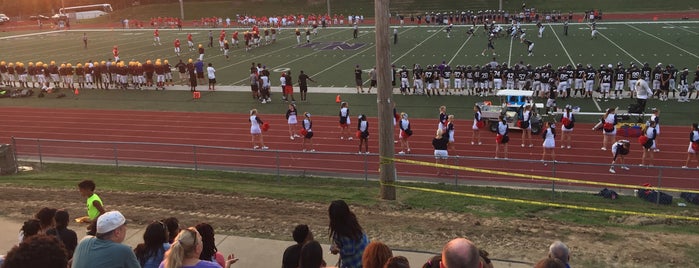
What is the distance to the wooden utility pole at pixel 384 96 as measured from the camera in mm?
11695

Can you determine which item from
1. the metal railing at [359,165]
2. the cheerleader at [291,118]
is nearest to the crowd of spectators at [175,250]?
the metal railing at [359,165]

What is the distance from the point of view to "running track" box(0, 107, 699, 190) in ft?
49.7

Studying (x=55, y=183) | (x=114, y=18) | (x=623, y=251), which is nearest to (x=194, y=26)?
(x=114, y=18)

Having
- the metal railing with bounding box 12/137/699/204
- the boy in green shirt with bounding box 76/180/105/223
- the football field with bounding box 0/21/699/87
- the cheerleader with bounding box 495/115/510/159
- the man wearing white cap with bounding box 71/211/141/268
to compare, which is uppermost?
the football field with bounding box 0/21/699/87

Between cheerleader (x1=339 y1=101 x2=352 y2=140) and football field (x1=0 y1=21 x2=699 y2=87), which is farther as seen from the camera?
football field (x1=0 y1=21 x2=699 y2=87)

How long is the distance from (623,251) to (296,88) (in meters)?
20.9

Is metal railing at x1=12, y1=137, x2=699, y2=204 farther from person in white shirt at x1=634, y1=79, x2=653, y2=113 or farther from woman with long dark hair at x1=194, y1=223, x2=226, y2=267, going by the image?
woman with long dark hair at x1=194, y1=223, x2=226, y2=267

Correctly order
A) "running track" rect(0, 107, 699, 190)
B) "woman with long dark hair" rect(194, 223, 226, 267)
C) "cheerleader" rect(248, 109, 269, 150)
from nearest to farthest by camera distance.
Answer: "woman with long dark hair" rect(194, 223, 226, 267)
"running track" rect(0, 107, 699, 190)
"cheerleader" rect(248, 109, 269, 150)

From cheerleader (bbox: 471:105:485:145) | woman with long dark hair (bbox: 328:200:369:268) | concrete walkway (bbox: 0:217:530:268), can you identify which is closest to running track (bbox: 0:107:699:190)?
cheerleader (bbox: 471:105:485:145)

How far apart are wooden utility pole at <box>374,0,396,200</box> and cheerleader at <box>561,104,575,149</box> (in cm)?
691

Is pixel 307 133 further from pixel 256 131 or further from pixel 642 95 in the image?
pixel 642 95

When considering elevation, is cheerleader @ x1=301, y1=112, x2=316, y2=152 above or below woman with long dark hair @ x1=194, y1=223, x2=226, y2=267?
below

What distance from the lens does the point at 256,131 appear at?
17.7 m

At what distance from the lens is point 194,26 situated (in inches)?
2562
